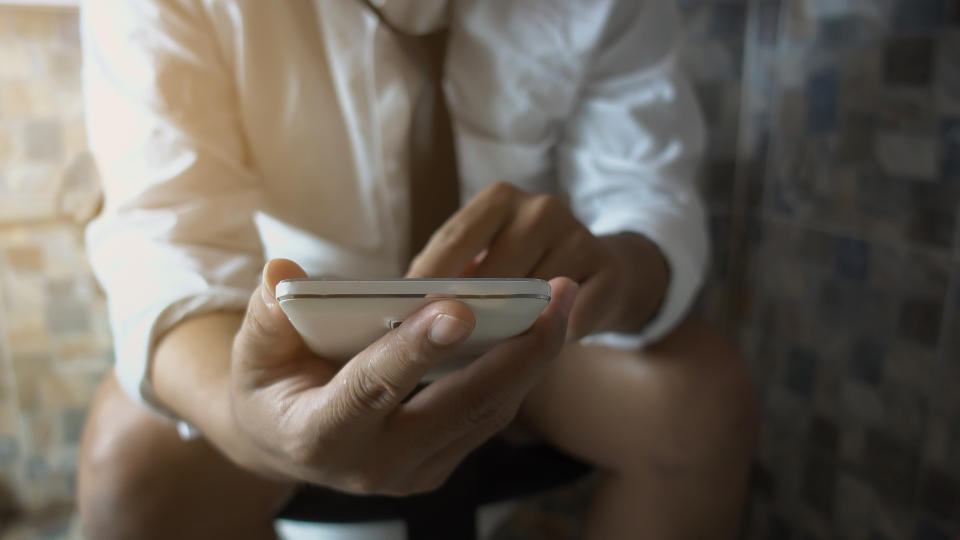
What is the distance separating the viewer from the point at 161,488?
553 millimetres

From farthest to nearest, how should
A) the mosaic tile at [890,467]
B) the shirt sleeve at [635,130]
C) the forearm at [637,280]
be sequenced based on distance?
the mosaic tile at [890,467] → the shirt sleeve at [635,130] → the forearm at [637,280]

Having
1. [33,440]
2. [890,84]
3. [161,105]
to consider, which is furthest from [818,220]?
[33,440]

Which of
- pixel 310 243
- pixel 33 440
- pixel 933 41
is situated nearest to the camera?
pixel 310 243

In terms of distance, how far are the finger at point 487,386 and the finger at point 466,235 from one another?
7 cm

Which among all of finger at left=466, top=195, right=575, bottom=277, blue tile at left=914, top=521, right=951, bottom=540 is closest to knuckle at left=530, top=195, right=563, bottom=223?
finger at left=466, top=195, right=575, bottom=277

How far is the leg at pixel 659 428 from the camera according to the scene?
0.58m

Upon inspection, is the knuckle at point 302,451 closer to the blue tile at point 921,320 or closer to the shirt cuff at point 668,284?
the shirt cuff at point 668,284

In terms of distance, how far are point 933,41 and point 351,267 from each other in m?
0.57

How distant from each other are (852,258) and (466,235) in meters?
0.60

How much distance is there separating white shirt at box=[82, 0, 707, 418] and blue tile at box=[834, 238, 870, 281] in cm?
24

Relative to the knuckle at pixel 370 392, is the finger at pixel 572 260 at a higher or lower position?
lower

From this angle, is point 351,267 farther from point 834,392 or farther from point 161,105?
point 834,392

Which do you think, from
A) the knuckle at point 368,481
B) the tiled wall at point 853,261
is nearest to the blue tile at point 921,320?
the tiled wall at point 853,261

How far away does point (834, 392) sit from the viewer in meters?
0.90
